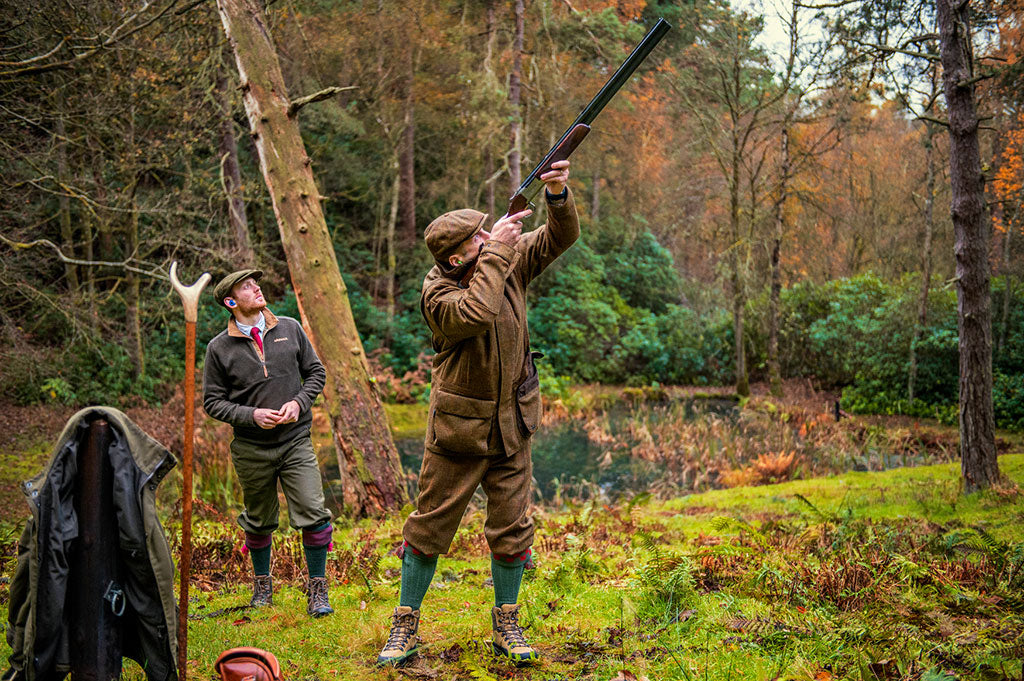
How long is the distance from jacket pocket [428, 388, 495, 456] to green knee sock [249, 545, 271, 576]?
1.77m

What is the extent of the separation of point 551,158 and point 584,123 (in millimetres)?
247

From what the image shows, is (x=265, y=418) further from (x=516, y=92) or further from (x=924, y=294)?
(x=924, y=294)

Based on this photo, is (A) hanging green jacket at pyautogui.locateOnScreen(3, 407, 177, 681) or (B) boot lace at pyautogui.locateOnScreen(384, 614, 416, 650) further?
(B) boot lace at pyautogui.locateOnScreen(384, 614, 416, 650)

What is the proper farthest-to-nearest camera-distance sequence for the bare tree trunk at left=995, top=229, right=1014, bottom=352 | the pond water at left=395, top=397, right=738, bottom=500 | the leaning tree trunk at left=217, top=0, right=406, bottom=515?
the bare tree trunk at left=995, top=229, right=1014, bottom=352 < the pond water at left=395, top=397, right=738, bottom=500 < the leaning tree trunk at left=217, top=0, right=406, bottom=515

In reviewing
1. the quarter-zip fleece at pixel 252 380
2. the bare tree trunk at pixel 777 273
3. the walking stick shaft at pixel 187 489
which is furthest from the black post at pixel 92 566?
the bare tree trunk at pixel 777 273

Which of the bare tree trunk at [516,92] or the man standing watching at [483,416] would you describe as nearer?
the man standing watching at [483,416]

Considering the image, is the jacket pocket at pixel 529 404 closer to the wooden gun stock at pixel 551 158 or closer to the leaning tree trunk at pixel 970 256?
the wooden gun stock at pixel 551 158

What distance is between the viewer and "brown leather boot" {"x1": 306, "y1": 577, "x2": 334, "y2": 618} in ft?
14.6

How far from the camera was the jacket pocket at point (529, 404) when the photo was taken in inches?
143

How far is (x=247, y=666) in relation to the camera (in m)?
3.22

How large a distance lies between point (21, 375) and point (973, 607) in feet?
40.0

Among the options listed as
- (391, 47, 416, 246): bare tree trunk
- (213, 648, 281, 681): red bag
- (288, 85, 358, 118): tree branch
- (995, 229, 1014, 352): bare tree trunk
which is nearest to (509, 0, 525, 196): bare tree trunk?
(391, 47, 416, 246): bare tree trunk

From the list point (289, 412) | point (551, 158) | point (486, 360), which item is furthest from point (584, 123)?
point (289, 412)

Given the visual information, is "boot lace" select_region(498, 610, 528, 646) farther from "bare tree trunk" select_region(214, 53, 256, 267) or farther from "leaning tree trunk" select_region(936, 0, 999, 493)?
"bare tree trunk" select_region(214, 53, 256, 267)
